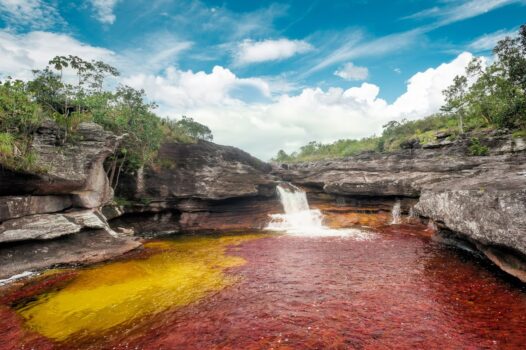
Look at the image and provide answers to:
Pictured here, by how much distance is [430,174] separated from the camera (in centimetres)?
2880

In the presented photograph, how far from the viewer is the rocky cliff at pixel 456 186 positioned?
40.6ft

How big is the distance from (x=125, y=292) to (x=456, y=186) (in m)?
20.3

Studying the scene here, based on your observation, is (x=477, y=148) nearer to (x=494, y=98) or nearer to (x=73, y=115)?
(x=494, y=98)

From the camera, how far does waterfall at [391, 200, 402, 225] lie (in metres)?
30.8

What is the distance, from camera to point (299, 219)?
34531 mm

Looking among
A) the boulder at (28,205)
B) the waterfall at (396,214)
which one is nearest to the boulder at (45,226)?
the boulder at (28,205)

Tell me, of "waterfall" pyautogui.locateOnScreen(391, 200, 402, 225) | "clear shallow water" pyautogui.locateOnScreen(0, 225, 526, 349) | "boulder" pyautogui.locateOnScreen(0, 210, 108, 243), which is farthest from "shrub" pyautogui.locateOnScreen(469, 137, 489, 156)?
"boulder" pyautogui.locateOnScreen(0, 210, 108, 243)

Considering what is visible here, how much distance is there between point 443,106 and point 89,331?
51.1 meters

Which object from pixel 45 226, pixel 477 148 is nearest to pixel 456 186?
pixel 477 148

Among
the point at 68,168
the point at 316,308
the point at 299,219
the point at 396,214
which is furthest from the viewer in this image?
the point at 299,219

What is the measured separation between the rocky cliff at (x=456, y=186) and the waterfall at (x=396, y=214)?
614mm

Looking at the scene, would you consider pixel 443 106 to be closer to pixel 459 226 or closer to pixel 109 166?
pixel 459 226

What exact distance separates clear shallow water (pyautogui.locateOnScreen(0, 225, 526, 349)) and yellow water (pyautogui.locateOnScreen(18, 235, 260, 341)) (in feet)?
0.51

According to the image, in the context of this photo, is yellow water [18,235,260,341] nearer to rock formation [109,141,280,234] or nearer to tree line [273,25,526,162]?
rock formation [109,141,280,234]
